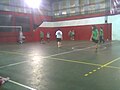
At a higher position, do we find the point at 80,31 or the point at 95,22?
the point at 95,22

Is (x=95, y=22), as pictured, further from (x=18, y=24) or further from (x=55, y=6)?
(x=18, y=24)

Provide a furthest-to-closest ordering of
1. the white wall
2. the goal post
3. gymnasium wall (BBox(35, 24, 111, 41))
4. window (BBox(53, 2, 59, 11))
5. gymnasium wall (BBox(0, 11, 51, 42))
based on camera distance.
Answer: window (BBox(53, 2, 59, 11)) → gymnasium wall (BBox(35, 24, 111, 41)) → the white wall → gymnasium wall (BBox(0, 11, 51, 42)) → the goal post

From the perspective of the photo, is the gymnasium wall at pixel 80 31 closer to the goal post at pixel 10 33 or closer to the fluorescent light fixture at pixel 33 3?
the fluorescent light fixture at pixel 33 3

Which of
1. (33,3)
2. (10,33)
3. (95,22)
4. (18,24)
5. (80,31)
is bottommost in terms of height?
(10,33)

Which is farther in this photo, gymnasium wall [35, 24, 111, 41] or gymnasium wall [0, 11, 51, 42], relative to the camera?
gymnasium wall [35, 24, 111, 41]

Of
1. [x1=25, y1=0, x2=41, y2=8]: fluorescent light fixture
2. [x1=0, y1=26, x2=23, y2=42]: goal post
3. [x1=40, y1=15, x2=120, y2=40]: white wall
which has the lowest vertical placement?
[x1=0, y1=26, x2=23, y2=42]: goal post

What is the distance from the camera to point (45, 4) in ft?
104

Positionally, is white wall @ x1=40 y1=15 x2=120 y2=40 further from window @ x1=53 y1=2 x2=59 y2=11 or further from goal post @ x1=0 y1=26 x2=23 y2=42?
goal post @ x1=0 y1=26 x2=23 y2=42

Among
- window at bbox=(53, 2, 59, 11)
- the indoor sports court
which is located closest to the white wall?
the indoor sports court

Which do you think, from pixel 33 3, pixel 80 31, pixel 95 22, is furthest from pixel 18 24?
pixel 95 22

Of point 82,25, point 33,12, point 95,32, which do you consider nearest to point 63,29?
point 82,25

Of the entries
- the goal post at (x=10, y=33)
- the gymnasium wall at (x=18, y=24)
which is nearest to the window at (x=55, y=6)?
the gymnasium wall at (x=18, y=24)

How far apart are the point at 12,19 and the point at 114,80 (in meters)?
22.7

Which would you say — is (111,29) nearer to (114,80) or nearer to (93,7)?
(93,7)
